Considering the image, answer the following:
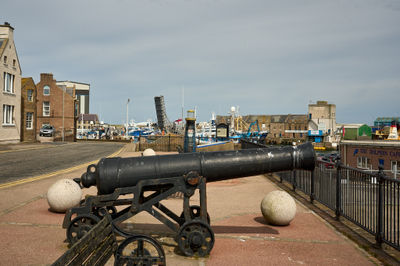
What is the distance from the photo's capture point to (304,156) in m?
5.60

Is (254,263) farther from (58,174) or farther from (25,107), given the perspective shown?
(25,107)

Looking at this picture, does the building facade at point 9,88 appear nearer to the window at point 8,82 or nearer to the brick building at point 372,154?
the window at point 8,82

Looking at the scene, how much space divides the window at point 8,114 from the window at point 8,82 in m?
1.45

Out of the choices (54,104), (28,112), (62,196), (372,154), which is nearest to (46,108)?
(54,104)

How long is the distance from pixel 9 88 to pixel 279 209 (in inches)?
1233

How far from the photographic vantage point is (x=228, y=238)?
5930mm

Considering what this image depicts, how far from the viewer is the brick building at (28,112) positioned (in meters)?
34.5

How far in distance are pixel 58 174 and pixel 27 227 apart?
292 inches

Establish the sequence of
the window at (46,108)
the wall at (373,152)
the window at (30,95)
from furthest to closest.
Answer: the window at (46,108) → the window at (30,95) → the wall at (373,152)

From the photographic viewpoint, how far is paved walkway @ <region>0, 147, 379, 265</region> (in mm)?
4910

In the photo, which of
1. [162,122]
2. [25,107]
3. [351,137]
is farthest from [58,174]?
[162,122]

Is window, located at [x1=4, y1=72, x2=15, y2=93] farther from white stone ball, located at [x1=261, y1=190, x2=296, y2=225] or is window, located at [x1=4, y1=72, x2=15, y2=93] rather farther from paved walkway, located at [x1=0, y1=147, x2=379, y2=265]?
white stone ball, located at [x1=261, y1=190, x2=296, y2=225]

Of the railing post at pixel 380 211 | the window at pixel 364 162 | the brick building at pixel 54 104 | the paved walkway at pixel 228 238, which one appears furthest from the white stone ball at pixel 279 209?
the brick building at pixel 54 104

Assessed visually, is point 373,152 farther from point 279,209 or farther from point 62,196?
point 62,196
